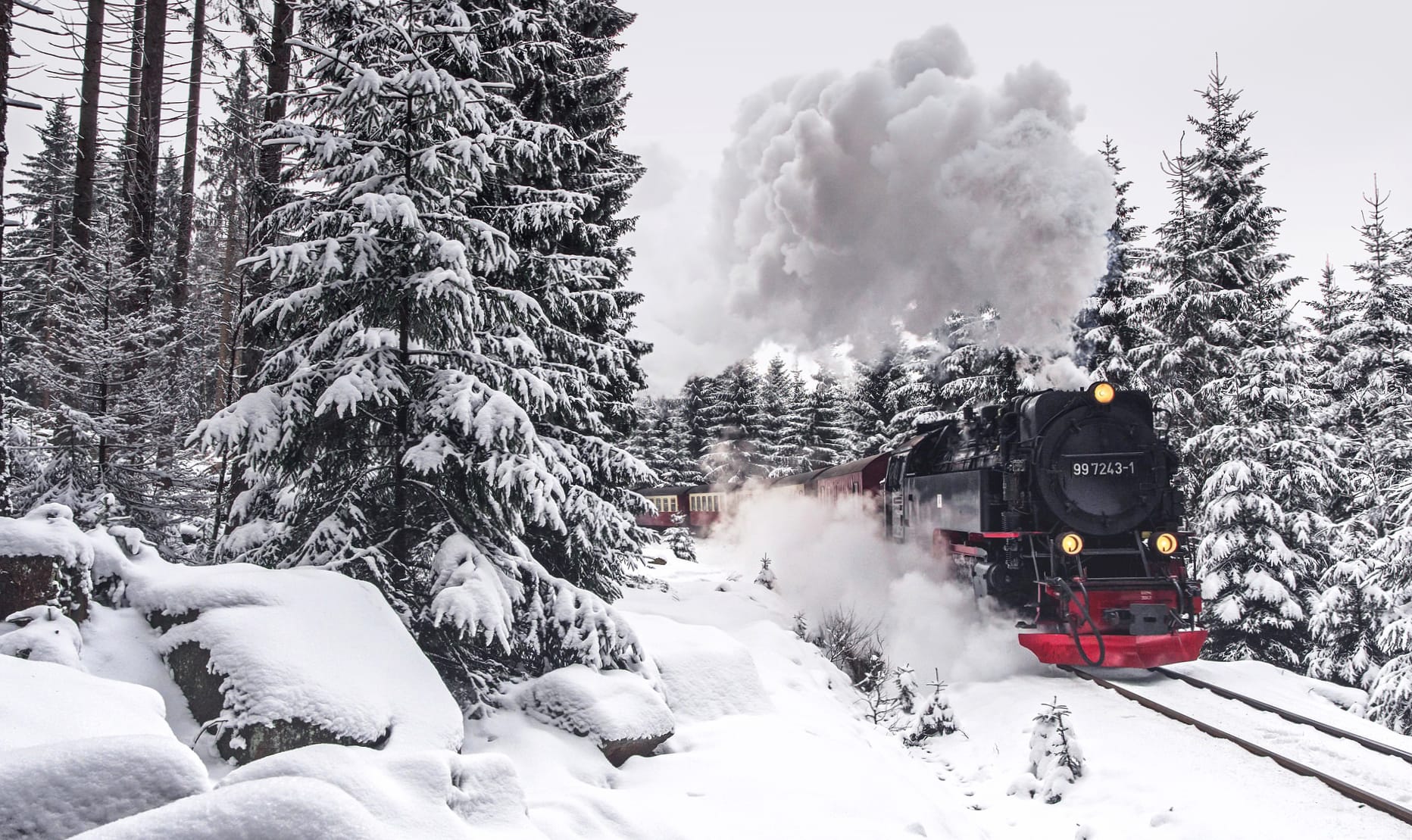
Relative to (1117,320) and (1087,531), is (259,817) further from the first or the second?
(1117,320)

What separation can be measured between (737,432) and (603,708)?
45.8 m

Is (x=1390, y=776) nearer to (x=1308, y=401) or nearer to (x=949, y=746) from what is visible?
(x=949, y=746)

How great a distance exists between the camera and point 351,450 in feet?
21.7

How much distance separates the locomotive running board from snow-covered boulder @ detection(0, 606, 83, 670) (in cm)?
1039

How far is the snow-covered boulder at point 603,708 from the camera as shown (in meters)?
5.82

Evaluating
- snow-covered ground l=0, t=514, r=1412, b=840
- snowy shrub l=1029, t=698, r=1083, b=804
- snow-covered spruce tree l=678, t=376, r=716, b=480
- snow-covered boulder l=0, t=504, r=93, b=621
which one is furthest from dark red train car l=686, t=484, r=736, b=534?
snow-covered boulder l=0, t=504, r=93, b=621

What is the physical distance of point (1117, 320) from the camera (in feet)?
72.4

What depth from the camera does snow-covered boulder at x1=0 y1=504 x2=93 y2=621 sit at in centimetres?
438

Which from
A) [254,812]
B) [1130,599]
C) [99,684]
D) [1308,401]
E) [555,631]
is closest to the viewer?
[254,812]

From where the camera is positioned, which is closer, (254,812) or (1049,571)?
(254,812)

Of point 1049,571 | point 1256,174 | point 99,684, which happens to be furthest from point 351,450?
point 1256,174

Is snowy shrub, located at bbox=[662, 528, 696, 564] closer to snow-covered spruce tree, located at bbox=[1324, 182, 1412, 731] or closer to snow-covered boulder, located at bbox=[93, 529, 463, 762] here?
snow-covered spruce tree, located at bbox=[1324, 182, 1412, 731]

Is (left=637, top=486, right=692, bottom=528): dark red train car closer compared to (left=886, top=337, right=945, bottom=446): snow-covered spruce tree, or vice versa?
(left=886, top=337, right=945, bottom=446): snow-covered spruce tree

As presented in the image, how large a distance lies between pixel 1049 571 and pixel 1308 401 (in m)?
9.38
